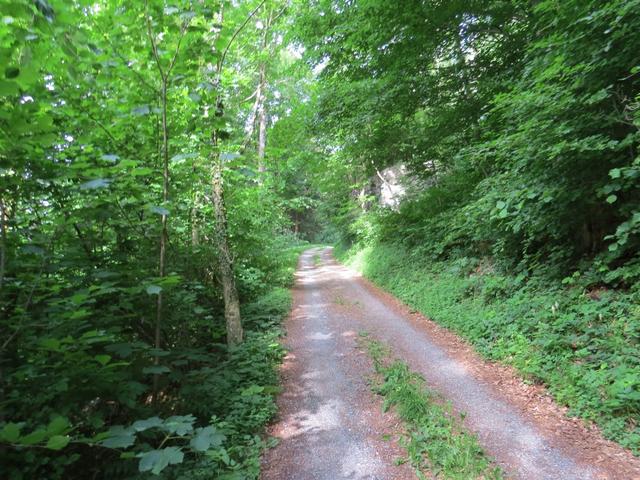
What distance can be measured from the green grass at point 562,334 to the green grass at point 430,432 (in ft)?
4.24

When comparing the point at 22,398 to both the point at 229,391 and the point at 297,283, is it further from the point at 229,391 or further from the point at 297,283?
the point at 297,283

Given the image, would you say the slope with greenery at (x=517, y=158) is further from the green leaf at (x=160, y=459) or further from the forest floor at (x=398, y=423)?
the green leaf at (x=160, y=459)

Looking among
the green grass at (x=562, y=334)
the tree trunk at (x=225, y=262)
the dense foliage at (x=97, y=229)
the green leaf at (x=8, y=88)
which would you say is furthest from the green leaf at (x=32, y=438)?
the green grass at (x=562, y=334)

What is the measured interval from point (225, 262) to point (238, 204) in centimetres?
172

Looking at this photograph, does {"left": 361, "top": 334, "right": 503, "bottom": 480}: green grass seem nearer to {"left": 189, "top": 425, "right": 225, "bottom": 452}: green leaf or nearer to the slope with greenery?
the slope with greenery

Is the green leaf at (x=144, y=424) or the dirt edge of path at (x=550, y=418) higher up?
the green leaf at (x=144, y=424)

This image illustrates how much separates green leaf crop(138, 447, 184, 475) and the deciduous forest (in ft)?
0.07

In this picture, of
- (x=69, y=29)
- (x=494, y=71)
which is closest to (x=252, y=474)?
(x=69, y=29)

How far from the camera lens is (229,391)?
4539 millimetres

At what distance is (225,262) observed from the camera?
19.6ft

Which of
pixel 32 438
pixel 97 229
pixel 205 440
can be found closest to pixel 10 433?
pixel 32 438

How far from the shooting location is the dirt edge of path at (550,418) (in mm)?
3141

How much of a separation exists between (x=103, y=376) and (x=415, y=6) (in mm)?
8766

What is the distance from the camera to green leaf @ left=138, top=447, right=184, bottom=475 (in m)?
1.63
